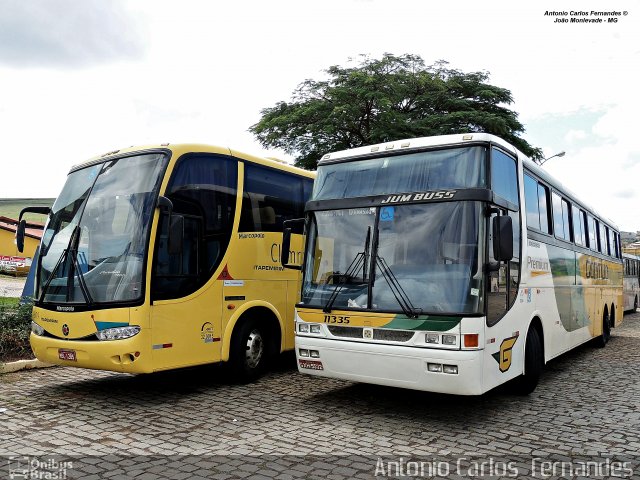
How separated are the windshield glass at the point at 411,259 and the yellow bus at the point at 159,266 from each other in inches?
65.9

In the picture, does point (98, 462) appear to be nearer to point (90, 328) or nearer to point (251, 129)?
point (90, 328)

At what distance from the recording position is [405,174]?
7070mm

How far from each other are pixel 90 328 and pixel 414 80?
2453cm

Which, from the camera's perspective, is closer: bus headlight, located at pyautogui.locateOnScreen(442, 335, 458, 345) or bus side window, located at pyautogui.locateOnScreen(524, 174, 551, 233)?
bus headlight, located at pyautogui.locateOnScreen(442, 335, 458, 345)

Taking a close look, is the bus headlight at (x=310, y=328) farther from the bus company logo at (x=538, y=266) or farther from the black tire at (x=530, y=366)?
the bus company logo at (x=538, y=266)

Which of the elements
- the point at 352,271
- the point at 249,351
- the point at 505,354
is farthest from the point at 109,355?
the point at 505,354

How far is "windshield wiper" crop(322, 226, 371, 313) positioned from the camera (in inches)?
269

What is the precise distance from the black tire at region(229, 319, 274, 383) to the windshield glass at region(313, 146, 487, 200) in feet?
7.90

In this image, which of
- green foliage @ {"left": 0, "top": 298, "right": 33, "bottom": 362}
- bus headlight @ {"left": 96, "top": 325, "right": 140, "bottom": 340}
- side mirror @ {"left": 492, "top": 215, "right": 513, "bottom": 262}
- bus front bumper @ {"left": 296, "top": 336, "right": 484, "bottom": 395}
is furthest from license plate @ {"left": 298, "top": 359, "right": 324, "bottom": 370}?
green foliage @ {"left": 0, "top": 298, "right": 33, "bottom": 362}

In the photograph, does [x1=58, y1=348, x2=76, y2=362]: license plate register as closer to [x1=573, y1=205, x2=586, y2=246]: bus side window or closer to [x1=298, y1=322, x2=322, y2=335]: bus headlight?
[x1=298, y1=322, x2=322, y2=335]: bus headlight

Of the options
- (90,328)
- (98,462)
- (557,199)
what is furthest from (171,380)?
(557,199)

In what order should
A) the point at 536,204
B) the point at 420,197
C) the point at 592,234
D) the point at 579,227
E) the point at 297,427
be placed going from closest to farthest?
the point at 297,427 < the point at 420,197 < the point at 536,204 < the point at 579,227 < the point at 592,234

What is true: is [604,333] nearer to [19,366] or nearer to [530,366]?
[530,366]

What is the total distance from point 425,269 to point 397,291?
396 mm
